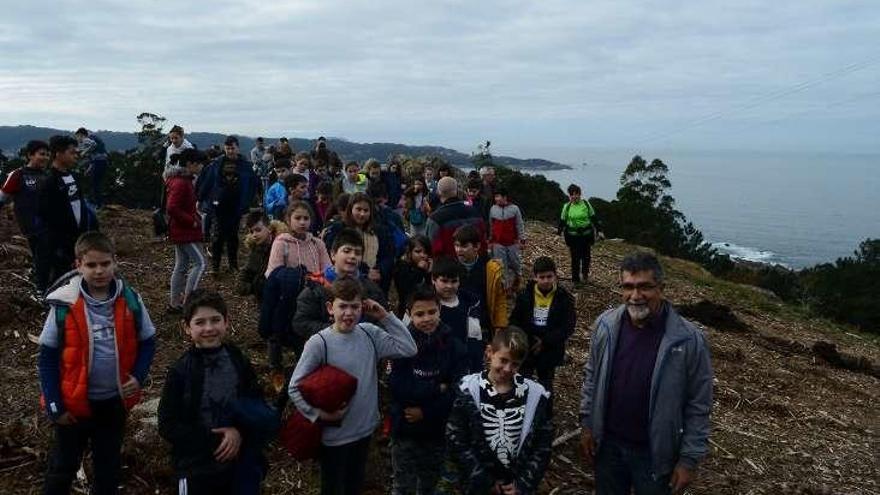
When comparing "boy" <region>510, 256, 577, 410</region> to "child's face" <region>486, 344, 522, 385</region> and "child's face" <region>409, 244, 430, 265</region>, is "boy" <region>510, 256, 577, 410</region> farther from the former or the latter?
"child's face" <region>486, 344, 522, 385</region>

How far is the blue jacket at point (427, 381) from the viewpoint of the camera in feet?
13.0

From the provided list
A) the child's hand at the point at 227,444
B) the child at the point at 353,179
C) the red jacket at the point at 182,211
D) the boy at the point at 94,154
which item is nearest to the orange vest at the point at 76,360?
the child's hand at the point at 227,444

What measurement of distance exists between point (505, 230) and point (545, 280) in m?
4.53

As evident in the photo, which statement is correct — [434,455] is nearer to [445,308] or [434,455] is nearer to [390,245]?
[445,308]

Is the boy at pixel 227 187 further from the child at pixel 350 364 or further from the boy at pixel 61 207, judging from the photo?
the child at pixel 350 364

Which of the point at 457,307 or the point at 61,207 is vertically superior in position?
the point at 61,207

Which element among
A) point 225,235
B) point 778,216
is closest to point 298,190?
point 225,235

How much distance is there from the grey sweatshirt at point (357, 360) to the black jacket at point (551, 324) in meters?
1.94

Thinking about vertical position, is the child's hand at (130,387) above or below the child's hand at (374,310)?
below

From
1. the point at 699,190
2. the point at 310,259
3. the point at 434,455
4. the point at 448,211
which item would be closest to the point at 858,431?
the point at 448,211

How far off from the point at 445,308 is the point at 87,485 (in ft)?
9.15

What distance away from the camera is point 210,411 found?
3.30m

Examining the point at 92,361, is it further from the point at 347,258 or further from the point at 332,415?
Result: the point at 347,258

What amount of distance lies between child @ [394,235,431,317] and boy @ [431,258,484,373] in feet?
3.78
